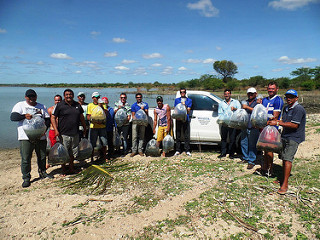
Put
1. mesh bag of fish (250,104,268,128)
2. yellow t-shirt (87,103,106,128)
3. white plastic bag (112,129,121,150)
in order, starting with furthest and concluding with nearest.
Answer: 1. white plastic bag (112,129,121,150)
2. yellow t-shirt (87,103,106,128)
3. mesh bag of fish (250,104,268,128)


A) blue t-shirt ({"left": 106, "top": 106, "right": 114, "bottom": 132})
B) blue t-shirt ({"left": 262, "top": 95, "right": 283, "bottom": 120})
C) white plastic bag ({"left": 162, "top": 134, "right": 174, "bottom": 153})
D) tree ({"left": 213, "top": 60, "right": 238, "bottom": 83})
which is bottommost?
white plastic bag ({"left": 162, "top": 134, "right": 174, "bottom": 153})

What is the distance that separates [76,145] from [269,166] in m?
4.24

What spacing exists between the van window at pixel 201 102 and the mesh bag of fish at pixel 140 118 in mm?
1457

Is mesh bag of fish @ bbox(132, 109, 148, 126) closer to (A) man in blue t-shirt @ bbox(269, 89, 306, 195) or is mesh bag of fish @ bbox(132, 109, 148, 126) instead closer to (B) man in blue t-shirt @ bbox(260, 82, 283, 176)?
(B) man in blue t-shirt @ bbox(260, 82, 283, 176)

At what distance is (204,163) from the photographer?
5.25 m

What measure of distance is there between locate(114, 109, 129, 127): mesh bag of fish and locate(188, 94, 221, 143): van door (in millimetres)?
1911

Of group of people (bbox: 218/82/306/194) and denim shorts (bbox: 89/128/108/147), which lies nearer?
group of people (bbox: 218/82/306/194)

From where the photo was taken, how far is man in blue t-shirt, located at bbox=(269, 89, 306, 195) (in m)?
3.39

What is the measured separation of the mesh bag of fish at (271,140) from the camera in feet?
11.8

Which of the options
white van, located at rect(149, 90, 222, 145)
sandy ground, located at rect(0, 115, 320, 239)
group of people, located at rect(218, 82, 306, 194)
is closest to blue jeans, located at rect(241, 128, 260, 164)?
group of people, located at rect(218, 82, 306, 194)

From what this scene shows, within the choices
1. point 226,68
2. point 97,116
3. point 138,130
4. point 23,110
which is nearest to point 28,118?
point 23,110

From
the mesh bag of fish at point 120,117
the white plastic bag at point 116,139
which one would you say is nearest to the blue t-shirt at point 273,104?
the mesh bag of fish at point 120,117

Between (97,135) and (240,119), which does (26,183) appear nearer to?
(97,135)

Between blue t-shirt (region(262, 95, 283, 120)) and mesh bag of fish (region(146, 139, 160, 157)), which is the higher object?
→ blue t-shirt (region(262, 95, 283, 120))
